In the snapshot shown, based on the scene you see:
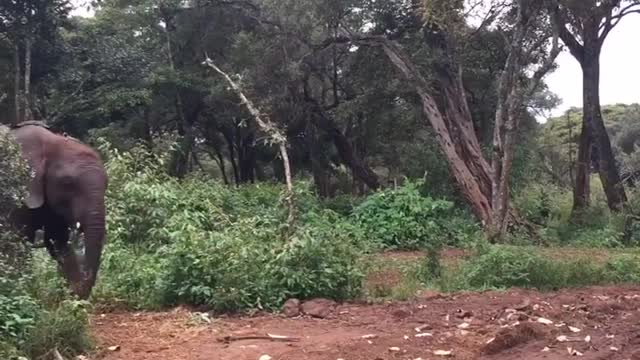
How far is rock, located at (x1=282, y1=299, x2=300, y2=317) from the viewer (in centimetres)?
710

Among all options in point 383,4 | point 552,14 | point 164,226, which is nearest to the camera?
point 164,226

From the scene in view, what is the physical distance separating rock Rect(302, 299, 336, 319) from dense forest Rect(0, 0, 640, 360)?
0.25 metres

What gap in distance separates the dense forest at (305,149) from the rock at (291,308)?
6.0 inches

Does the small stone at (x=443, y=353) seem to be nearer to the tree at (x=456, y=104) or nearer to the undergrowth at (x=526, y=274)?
the undergrowth at (x=526, y=274)

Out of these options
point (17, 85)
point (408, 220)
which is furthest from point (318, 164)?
point (408, 220)

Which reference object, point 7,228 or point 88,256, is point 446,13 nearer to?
point 88,256

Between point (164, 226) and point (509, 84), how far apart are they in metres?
5.61

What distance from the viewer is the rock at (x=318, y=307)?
706 cm

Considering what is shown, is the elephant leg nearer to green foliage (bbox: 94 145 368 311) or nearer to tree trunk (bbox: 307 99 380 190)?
green foliage (bbox: 94 145 368 311)

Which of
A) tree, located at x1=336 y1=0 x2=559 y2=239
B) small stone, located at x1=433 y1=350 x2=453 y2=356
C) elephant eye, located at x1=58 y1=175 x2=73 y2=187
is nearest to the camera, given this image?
small stone, located at x1=433 y1=350 x2=453 y2=356

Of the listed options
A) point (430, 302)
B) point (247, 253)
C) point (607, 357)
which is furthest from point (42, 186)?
point (607, 357)

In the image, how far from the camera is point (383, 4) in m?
18.3

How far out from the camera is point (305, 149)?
2598cm

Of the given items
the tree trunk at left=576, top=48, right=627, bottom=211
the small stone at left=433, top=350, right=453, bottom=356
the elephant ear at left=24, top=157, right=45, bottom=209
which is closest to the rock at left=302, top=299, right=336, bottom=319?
the small stone at left=433, top=350, right=453, bottom=356
